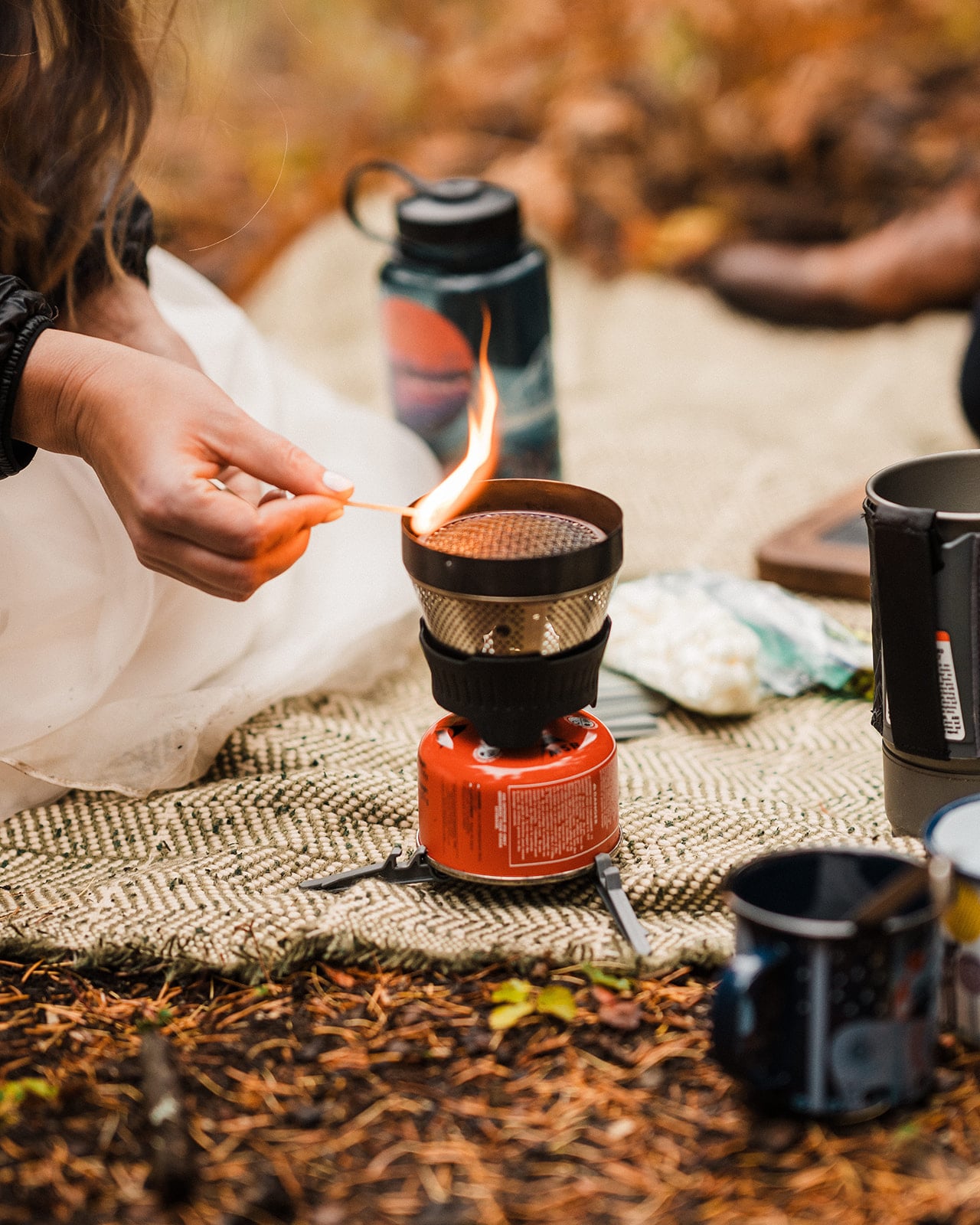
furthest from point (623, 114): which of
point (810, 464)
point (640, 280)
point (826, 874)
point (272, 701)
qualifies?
point (826, 874)

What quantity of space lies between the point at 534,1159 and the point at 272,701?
2.52 feet

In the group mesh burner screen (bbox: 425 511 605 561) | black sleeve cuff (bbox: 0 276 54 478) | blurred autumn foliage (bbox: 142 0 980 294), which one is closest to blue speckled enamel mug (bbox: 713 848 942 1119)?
mesh burner screen (bbox: 425 511 605 561)

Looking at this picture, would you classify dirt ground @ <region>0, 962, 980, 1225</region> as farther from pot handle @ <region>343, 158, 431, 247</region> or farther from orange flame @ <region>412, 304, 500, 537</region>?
pot handle @ <region>343, 158, 431, 247</region>

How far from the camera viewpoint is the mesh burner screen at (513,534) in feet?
4.01

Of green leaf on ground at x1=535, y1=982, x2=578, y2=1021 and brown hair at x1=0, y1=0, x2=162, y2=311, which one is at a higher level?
brown hair at x1=0, y1=0, x2=162, y2=311

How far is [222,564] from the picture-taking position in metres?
1.19

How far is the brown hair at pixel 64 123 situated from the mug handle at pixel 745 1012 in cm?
118

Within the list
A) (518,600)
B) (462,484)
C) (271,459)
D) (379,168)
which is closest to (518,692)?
(518,600)

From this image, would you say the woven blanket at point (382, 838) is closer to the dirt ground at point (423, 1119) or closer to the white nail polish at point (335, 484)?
the dirt ground at point (423, 1119)

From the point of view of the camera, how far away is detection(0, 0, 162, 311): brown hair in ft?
4.83

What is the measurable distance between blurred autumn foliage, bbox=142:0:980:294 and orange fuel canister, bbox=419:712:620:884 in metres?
2.55

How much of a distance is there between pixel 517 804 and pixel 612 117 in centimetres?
321

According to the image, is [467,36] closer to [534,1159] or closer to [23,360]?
[23,360]

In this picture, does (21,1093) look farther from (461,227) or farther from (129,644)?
(461,227)
